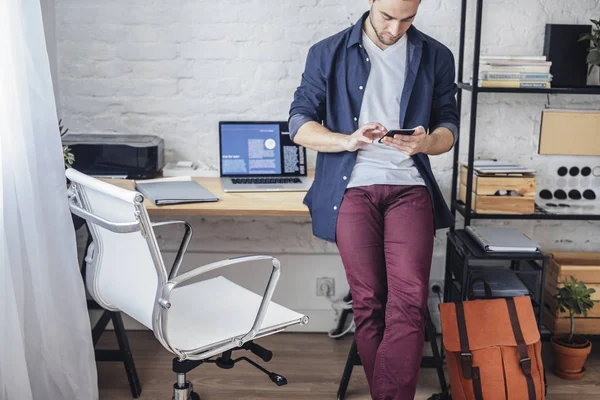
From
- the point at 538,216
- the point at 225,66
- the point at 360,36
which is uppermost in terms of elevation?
the point at 360,36

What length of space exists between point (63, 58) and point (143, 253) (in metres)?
1.59

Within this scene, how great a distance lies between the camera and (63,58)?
10.9 feet

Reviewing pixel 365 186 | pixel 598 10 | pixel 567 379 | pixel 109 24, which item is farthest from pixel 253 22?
pixel 567 379

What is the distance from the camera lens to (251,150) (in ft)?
10.7

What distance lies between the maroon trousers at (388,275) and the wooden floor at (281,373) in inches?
21.9

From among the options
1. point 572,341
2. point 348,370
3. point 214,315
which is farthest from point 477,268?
point 214,315

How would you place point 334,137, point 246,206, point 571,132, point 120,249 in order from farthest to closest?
point 571,132, point 246,206, point 334,137, point 120,249

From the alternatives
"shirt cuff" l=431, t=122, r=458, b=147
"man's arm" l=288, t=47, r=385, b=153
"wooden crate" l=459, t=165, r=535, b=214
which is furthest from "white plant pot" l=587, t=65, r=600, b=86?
"man's arm" l=288, t=47, r=385, b=153

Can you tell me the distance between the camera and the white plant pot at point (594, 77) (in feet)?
10.8

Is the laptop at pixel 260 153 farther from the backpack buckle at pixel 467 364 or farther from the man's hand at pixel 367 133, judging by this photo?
the backpack buckle at pixel 467 364

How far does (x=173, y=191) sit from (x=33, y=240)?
0.71 metres

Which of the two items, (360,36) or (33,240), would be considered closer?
(33,240)

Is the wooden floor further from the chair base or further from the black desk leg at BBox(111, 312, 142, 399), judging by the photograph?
the chair base

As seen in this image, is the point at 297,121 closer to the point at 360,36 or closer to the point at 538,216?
the point at 360,36
